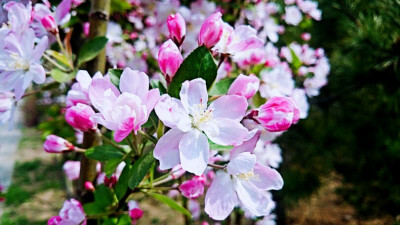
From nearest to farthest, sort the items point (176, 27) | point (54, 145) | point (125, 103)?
point (125, 103)
point (176, 27)
point (54, 145)

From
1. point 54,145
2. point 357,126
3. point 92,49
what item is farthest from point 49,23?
point 357,126

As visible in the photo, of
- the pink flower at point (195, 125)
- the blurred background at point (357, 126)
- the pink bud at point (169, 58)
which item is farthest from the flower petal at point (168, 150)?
the blurred background at point (357, 126)

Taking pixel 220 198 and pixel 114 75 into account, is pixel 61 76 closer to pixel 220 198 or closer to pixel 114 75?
pixel 114 75

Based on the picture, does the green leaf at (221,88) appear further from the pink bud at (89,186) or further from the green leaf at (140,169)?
the pink bud at (89,186)

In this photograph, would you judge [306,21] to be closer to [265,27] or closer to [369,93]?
[265,27]

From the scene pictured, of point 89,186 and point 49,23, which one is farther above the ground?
point 49,23
